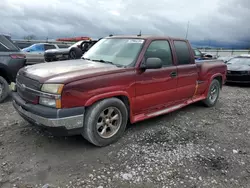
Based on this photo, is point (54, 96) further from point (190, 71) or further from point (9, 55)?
point (9, 55)

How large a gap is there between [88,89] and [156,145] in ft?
4.92

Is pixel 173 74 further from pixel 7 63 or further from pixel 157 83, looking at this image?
pixel 7 63

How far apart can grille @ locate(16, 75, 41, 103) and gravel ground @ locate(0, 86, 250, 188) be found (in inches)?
30.8

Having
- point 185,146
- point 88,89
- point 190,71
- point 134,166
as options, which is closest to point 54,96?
point 88,89

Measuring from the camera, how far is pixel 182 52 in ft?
15.9

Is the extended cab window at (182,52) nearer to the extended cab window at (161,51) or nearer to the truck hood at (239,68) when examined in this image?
the extended cab window at (161,51)

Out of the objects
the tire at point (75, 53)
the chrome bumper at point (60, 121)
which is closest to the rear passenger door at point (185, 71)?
the chrome bumper at point (60, 121)

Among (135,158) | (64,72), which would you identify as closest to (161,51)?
(64,72)

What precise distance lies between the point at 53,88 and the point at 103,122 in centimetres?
97

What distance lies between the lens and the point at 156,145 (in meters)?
3.68

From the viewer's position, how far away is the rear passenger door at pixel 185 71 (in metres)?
4.67

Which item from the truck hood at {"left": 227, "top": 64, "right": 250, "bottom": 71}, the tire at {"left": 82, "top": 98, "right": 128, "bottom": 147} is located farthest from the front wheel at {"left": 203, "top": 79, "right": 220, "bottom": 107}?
the truck hood at {"left": 227, "top": 64, "right": 250, "bottom": 71}

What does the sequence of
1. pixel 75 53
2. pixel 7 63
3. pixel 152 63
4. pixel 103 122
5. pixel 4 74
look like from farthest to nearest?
pixel 75 53, pixel 4 74, pixel 7 63, pixel 152 63, pixel 103 122

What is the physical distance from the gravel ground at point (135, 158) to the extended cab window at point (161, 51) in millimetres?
1309
